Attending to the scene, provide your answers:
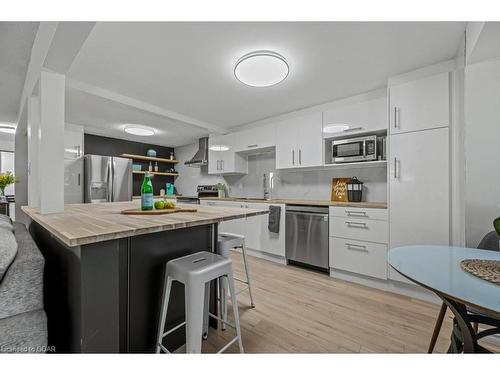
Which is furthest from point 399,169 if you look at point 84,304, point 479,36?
point 84,304

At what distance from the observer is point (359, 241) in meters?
2.51

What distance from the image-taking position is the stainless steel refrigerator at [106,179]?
4004 mm

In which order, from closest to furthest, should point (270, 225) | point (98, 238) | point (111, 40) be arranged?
point (98, 238) → point (111, 40) → point (270, 225)

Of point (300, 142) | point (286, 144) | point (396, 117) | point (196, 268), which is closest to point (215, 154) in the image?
point (286, 144)

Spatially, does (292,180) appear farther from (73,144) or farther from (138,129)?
(73,144)

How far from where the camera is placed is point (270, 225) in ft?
10.7

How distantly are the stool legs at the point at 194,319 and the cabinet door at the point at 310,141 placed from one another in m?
2.48

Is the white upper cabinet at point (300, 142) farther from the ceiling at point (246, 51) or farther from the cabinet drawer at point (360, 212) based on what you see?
the cabinet drawer at point (360, 212)

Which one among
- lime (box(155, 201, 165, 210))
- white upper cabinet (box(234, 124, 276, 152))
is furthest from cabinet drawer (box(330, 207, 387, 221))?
lime (box(155, 201, 165, 210))

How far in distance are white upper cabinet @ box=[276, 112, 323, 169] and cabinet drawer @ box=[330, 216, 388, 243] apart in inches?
34.0

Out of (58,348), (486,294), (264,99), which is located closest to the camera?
(486,294)
